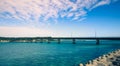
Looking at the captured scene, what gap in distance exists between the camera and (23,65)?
33438 millimetres

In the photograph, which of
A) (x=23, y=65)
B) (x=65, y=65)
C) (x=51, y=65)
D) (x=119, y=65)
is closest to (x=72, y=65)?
(x=65, y=65)

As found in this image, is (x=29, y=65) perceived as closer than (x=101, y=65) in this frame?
No

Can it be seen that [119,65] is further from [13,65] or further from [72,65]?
[13,65]

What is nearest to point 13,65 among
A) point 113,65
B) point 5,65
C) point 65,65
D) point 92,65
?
point 5,65

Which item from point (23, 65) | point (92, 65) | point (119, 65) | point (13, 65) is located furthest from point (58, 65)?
point (119, 65)

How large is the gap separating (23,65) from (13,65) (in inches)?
89.9

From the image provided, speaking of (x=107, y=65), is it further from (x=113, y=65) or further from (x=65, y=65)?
(x=65, y=65)

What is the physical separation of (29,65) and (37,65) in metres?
1.64

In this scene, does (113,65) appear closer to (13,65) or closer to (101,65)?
(101,65)

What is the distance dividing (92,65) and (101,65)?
4.28 feet

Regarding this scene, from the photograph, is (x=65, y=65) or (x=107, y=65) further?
(x=65, y=65)

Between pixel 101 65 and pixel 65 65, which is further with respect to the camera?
pixel 65 65

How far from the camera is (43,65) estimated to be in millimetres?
33531

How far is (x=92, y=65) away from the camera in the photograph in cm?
2220
